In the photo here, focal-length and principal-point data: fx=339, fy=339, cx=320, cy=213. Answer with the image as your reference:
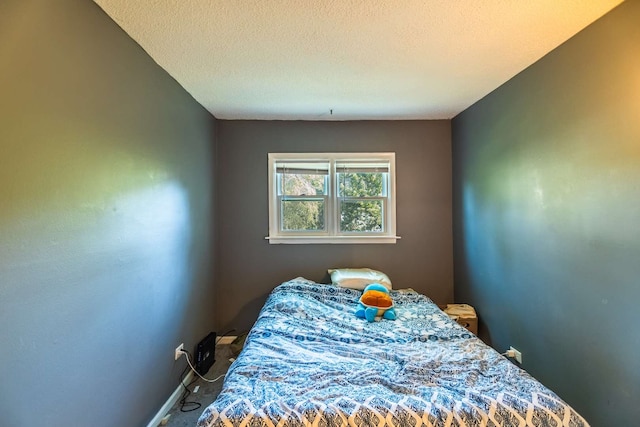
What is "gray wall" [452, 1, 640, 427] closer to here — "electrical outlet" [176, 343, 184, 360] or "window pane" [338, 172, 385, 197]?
"window pane" [338, 172, 385, 197]

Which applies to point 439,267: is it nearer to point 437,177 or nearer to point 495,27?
point 437,177

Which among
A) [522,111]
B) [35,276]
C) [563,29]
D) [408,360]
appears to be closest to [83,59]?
[35,276]

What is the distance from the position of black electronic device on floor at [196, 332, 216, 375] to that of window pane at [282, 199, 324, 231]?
4.22ft

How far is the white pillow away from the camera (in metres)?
3.12

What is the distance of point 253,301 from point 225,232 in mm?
766

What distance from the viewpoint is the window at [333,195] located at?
3.54 metres

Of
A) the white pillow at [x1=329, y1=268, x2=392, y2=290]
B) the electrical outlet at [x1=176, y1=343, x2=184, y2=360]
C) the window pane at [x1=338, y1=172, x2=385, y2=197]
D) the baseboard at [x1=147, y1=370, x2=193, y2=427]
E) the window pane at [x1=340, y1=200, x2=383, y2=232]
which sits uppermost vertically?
the window pane at [x1=338, y1=172, x2=385, y2=197]

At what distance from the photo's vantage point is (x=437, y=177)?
3561 millimetres

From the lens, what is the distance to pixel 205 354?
286cm

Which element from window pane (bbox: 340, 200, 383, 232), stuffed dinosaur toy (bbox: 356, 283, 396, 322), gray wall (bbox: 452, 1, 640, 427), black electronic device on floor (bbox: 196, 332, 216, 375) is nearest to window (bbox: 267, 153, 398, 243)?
window pane (bbox: 340, 200, 383, 232)

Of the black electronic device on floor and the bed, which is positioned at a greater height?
the bed

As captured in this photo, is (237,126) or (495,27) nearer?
(495,27)

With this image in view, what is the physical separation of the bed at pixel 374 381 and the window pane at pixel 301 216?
1260 millimetres

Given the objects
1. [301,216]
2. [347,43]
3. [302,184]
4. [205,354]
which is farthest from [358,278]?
[347,43]
